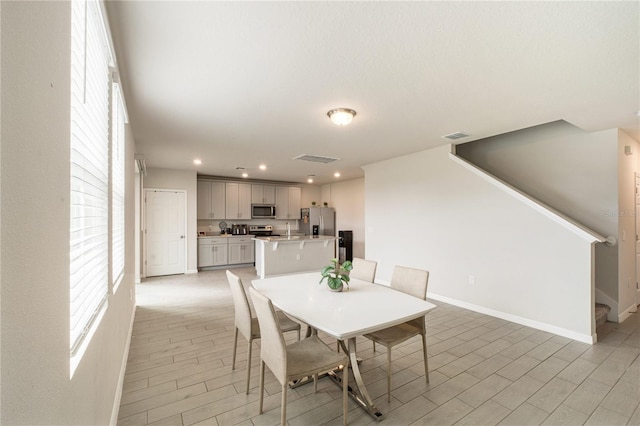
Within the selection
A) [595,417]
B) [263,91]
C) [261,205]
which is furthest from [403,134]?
[261,205]

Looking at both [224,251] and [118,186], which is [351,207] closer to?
[224,251]

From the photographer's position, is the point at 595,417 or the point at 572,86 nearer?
the point at 595,417

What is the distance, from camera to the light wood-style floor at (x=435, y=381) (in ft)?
6.58

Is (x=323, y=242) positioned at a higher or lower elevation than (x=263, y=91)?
lower

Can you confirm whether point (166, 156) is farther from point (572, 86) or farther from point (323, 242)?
point (572, 86)

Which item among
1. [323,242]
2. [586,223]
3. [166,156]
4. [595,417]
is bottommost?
[595,417]

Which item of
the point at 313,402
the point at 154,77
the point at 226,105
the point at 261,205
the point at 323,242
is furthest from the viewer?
the point at 261,205

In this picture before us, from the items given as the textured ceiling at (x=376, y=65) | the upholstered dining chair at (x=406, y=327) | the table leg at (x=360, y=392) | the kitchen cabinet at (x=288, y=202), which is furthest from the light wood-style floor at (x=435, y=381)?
the kitchen cabinet at (x=288, y=202)

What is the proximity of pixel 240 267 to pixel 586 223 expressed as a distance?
7058 millimetres

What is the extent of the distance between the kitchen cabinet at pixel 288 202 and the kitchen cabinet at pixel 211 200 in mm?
1629

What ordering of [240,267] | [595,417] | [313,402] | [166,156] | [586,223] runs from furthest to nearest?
[240,267] → [166,156] → [586,223] → [313,402] → [595,417]

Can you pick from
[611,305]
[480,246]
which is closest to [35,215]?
[480,246]

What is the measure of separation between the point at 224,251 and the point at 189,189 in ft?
5.96

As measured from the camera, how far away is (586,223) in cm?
396
